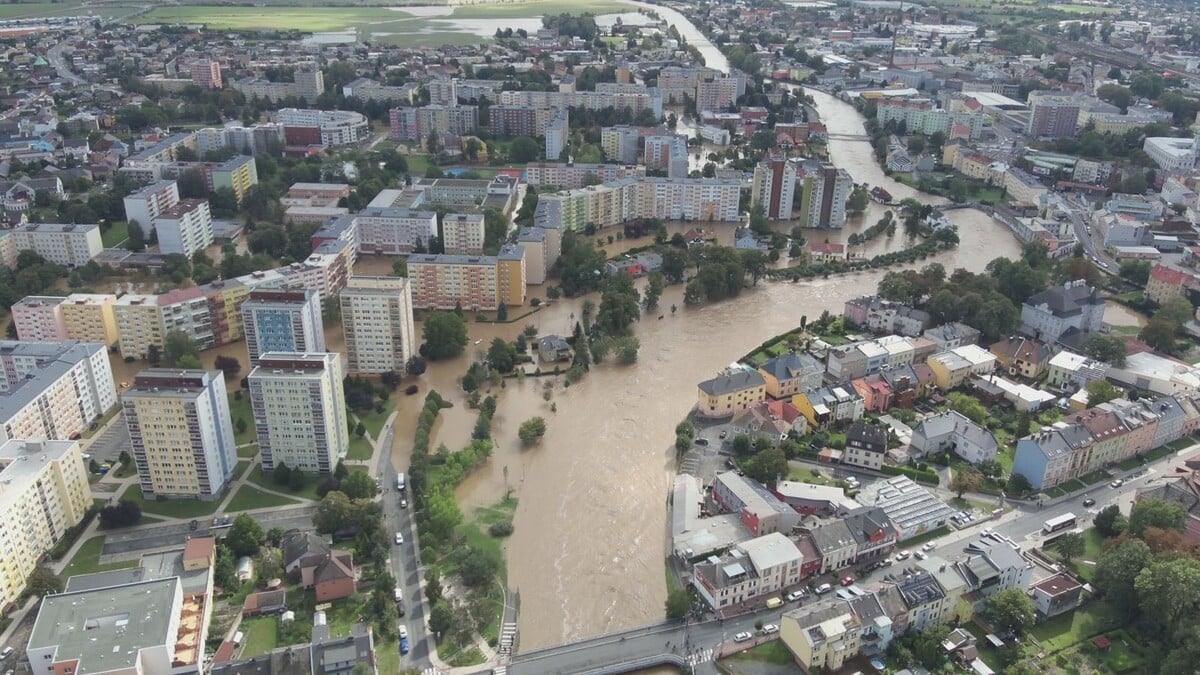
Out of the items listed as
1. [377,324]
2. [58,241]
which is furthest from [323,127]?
[377,324]

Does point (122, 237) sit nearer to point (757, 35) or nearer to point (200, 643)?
point (200, 643)

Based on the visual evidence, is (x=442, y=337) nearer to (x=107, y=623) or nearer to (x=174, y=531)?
(x=174, y=531)

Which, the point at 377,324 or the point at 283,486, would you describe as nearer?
the point at 283,486

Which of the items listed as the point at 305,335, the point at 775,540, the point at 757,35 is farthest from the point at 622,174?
the point at 757,35

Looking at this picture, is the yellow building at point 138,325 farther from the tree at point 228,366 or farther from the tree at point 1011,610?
the tree at point 1011,610

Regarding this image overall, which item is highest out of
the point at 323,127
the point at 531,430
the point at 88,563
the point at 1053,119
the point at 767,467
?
the point at 1053,119

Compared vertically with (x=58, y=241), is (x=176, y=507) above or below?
below

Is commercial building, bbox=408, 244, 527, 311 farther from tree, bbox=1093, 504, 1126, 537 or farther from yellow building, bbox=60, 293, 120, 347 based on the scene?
tree, bbox=1093, 504, 1126, 537

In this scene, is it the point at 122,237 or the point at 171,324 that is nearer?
the point at 171,324
